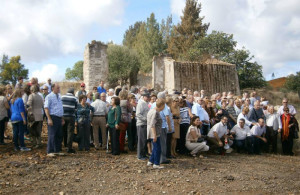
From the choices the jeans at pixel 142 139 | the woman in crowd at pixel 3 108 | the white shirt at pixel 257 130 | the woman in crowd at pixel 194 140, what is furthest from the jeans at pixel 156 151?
the white shirt at pixel 257 130

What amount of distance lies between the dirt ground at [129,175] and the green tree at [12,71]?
3936 cm

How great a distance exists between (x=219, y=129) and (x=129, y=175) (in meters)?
4.03

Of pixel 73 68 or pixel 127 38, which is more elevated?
pixel 127 38

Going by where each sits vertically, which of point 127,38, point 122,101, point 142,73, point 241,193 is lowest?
point 241,193

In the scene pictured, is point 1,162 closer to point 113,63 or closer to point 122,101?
point 122,101

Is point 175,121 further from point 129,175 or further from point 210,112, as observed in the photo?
point 129,175

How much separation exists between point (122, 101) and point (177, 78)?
34.1 ft

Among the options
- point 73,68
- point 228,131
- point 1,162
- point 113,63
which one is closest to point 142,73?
point 113,63

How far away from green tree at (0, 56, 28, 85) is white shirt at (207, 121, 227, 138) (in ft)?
128

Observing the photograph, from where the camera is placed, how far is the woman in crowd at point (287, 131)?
1030 cm

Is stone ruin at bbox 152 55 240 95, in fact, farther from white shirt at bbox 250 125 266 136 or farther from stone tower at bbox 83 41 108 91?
white shirt at bbox 250 125 266 136

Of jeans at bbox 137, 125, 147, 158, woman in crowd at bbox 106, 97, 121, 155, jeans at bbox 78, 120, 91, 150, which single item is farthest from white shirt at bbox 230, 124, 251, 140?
jeans at bbox 78, 120, 91, 150

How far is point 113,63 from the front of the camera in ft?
97.5

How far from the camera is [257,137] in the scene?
970 cm
